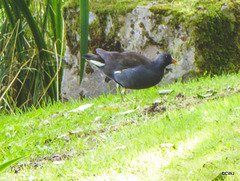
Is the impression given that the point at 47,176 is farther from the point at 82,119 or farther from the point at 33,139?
the point at 82,119

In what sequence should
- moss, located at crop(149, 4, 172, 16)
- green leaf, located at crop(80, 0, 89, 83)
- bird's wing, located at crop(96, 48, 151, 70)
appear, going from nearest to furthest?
green leaf, located at crop(80, 0, 89, 83) < bird's wing, located at crop(96, 48, 151, 70) < moss, located at crop(149, 4, 172, 16)

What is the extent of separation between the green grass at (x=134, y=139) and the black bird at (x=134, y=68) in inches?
9.4

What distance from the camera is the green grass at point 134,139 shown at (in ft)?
8.95

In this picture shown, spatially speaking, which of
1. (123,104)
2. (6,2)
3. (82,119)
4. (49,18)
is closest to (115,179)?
(82,119)

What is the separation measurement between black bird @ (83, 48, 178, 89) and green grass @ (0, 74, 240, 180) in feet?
0.78

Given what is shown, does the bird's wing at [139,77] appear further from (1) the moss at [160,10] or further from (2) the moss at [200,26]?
(1) the moss at [160,10]

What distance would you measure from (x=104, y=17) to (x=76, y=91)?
1.38m

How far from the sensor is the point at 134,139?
344 cm

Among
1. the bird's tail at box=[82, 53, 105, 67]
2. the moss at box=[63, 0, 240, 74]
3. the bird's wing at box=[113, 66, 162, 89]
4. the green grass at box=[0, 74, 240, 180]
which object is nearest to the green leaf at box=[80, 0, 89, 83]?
the green grass at box=[0, 74, 240, 180]

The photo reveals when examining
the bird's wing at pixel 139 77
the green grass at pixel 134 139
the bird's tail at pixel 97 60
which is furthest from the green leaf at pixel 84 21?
the bird's tail at pixel 97 60

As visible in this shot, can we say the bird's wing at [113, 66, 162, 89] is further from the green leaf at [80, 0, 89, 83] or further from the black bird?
the green leaf at [80, 0, 89, 83]

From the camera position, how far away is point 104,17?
6805 mm

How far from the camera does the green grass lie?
273 centimetres

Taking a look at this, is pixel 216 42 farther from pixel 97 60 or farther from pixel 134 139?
pixel 134 139
